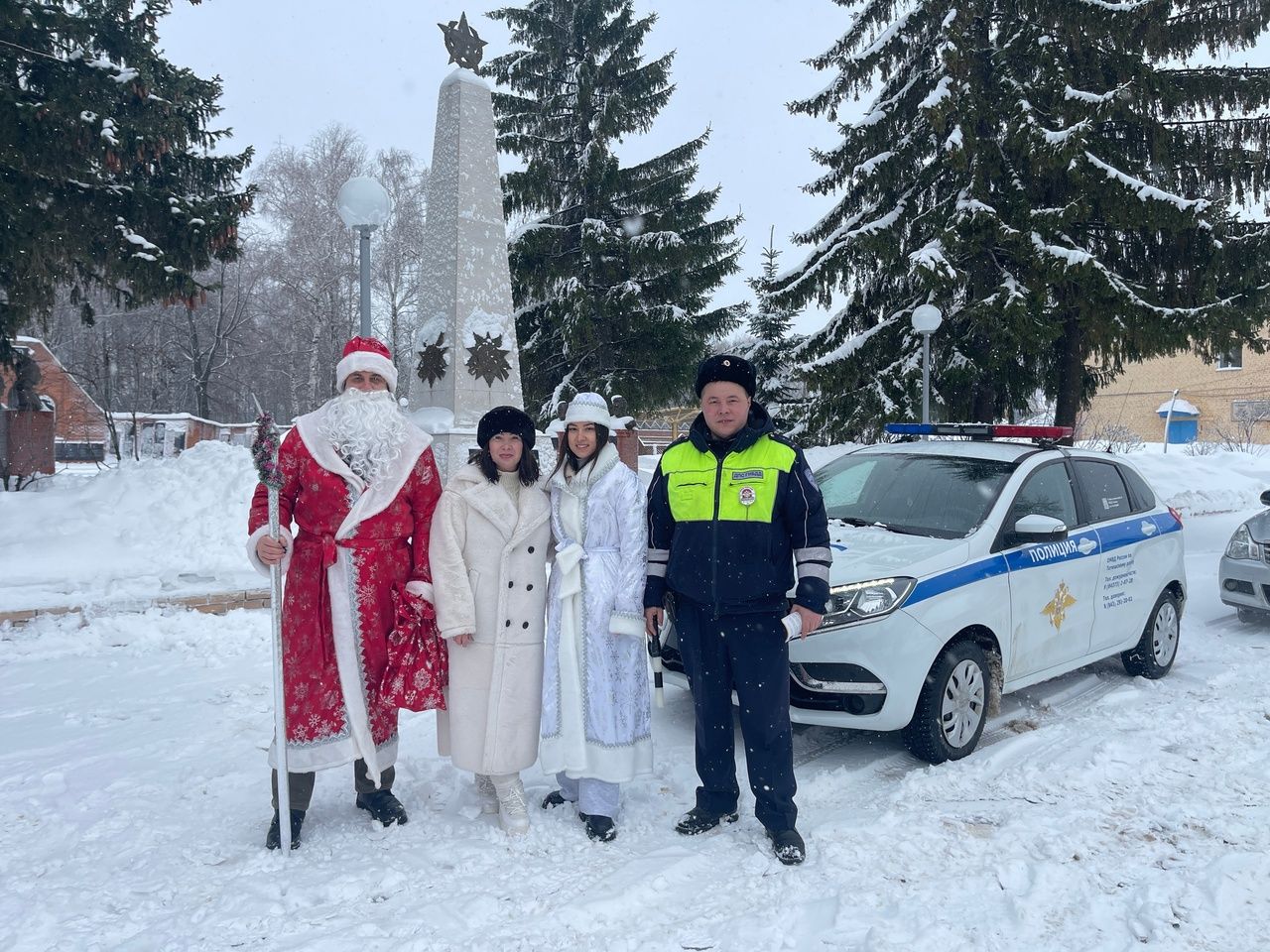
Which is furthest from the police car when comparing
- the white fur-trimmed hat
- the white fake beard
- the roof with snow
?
the roof with snow

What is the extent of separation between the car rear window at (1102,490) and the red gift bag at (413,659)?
13.4ft

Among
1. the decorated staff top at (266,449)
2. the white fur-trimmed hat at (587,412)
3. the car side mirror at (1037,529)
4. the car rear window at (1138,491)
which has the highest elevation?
the white fur-trimmed hat at (587,412)

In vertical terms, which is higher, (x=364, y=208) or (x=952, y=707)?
(x=364, y=208)

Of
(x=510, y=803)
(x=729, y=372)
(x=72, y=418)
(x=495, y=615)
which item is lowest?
(x=510, y=803)

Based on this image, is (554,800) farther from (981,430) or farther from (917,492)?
(981,430)

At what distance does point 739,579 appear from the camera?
11.7 feet

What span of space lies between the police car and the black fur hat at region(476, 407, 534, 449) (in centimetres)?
167

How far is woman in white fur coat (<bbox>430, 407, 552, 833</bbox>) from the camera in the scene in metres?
3.72

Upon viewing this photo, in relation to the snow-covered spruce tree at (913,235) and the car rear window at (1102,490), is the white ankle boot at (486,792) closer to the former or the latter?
the car rear window at (1102,490)

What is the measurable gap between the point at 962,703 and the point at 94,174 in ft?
31.3

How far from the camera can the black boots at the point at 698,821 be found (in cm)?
376

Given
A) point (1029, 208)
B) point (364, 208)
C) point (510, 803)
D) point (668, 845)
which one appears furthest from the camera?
point (1029, 208)

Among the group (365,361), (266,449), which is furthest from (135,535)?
(266,449)

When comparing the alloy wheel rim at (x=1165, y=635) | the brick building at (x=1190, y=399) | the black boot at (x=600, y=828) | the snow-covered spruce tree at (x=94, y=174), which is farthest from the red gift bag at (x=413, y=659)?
the brick building at (x=1190, y=399)
